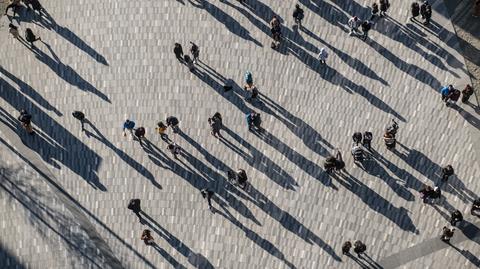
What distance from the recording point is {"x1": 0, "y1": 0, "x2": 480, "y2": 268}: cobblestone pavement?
145 feet

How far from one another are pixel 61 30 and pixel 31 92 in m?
5.02

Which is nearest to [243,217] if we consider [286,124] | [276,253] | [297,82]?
[276,253]

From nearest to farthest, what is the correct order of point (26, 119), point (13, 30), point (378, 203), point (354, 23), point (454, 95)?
point (378, 203)
point (454, 95)
point (26, 119)
point (354, 23)
point (13, 30)

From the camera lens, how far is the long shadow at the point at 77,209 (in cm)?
4469

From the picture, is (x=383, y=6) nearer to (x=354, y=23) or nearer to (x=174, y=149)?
(x=354, y=23)

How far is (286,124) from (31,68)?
1745cm

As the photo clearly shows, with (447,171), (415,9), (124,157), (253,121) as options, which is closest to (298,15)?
(415,9)

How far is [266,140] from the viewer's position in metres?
46.9

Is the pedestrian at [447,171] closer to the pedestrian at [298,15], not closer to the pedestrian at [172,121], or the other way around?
the pedestrian at [298,15]

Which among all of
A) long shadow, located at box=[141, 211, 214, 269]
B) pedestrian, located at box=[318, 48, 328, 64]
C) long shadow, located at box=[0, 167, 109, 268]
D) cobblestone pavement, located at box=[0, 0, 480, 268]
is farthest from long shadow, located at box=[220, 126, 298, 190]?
long shadow, located at box=[0, 167, 109, 268]

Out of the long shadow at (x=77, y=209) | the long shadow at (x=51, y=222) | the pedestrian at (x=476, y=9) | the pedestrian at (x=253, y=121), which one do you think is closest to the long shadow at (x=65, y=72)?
the long shadow at (x=77, y=209)

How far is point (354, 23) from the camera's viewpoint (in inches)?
1909

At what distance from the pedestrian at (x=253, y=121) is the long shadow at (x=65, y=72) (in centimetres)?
945

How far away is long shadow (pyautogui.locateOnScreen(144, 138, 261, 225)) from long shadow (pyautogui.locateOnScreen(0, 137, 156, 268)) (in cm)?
504
